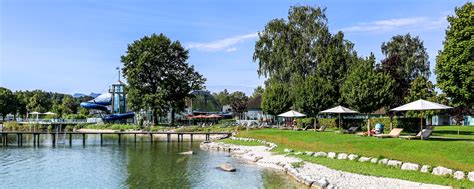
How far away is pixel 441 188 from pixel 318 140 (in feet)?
54.0

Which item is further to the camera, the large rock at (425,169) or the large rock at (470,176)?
the large rock at (425,169)

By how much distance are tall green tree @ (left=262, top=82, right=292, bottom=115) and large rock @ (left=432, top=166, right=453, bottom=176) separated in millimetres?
41754

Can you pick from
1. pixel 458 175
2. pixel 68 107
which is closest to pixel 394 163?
pixel 458 175

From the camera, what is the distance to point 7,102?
11156 cm

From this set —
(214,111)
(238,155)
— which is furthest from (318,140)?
(214,111)

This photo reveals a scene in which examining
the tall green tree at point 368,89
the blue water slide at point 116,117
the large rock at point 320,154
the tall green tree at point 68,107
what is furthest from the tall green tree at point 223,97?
the large rock at point 320,154

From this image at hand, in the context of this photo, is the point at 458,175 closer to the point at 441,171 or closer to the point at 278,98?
the point at 441,171

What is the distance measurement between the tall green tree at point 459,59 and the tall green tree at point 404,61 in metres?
27.2

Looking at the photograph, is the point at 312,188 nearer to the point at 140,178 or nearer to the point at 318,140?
the point at 140,178

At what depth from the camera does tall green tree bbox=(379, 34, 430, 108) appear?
6306 centimetres

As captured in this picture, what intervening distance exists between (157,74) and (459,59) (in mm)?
52824

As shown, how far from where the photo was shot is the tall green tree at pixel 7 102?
10944 cm

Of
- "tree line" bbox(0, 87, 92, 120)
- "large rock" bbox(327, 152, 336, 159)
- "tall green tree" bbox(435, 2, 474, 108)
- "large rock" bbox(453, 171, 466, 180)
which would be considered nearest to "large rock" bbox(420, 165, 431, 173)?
"large rock" bbox(453, 171, 466, 180)

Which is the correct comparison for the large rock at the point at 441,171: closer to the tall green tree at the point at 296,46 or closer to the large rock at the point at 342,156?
the large rock at the point at 342,156
